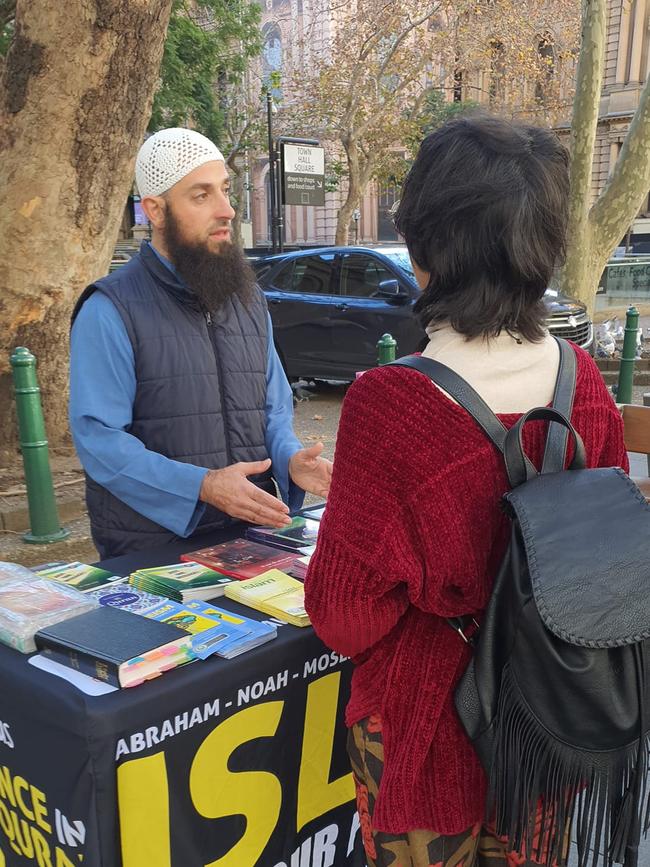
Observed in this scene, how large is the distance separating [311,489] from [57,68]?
3894 millimetres

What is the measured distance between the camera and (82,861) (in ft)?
4.76

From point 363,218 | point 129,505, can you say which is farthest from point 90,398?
point 363,218

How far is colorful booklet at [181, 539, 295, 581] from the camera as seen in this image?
196 centimetres

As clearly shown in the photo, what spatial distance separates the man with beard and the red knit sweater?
76 centimetres

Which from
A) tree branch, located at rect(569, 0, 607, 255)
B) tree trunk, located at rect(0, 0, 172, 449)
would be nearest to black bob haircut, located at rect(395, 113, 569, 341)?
tree trunk, located at rect(0, 0, 172, 449)

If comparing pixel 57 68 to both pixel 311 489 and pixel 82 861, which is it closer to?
pixel 311 489

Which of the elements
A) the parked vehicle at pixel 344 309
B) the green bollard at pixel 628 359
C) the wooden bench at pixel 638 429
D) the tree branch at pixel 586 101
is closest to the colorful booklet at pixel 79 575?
the wooden bench at pixel 638 429

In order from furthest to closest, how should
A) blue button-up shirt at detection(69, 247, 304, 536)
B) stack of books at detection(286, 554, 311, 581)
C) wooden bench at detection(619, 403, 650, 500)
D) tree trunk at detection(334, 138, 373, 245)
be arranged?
tree trunk at detection(334, 138, 373, 245) < wooden bench at detection(619, 403, 650, 500) < blue button-up shirt at detection(69, 247, 304, 536) < stack of books at detection(286, 554, 311, 581)

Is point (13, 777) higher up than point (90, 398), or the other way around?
point (90, 398)

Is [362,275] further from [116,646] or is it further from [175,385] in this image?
[116,646]

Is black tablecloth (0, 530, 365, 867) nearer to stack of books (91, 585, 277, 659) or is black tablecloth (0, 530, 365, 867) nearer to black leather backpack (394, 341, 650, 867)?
stack of books (91, 585, 277, 659)

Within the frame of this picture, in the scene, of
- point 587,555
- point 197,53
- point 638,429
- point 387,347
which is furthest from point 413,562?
point 197,53

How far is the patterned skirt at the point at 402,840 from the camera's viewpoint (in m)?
1.35

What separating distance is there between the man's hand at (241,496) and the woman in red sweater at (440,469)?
700 mm
